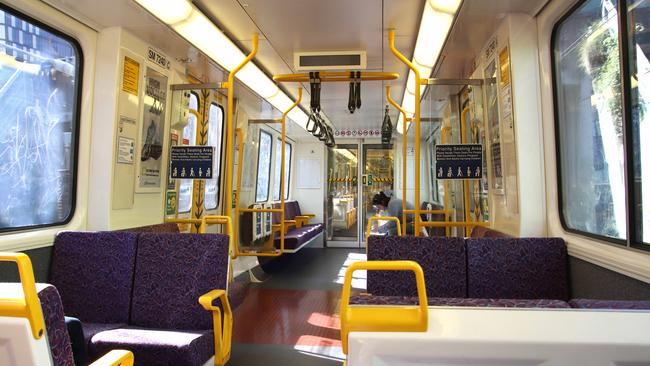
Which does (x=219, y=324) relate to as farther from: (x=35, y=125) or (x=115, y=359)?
(x=35, y=125)

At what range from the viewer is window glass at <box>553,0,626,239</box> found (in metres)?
2.04

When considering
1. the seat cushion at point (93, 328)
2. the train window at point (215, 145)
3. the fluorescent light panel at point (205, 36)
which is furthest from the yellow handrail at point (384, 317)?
the train window at point (215, 145)

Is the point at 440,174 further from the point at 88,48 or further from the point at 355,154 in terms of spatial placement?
the point at 355,154

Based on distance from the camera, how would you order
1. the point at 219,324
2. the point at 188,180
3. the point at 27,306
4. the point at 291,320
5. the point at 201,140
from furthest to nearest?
the point at 188,180
the point at 201,140
the point at 291,320
the point at 219,324
the point at 27,306

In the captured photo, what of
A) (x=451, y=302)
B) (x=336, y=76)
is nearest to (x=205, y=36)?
(x=336, y=76)

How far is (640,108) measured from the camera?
1.82 m

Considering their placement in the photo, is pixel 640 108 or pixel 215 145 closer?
pixel 640 108

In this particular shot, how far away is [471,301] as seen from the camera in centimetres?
127

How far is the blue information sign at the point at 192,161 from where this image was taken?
3.41 meters


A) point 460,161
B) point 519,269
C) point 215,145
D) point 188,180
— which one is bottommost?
point 519,269

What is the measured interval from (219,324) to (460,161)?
2.16 metres

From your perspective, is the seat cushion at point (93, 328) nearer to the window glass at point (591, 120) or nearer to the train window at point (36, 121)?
the train window at point (36, 121)

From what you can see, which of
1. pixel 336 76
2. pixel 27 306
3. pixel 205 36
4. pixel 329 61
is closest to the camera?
pixel 27 306

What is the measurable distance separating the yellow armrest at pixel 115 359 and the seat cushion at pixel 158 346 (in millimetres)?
828
